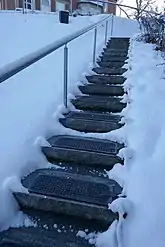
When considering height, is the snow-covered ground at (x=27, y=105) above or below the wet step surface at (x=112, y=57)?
below

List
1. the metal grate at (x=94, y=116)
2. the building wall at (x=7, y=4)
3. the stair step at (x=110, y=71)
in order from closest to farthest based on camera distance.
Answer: the metal grate at (x=94, y=116) < the stair step at (x=110, y=71) < the building wall at (x=7, y=4)

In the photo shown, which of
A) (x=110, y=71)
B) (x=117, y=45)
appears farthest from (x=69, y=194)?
(x=117, y=45)

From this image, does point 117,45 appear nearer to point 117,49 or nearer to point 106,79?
point 117,49

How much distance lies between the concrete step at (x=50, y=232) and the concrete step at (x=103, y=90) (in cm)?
204

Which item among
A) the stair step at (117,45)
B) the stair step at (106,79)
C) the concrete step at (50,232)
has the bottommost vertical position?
the concrete step at (50,232)

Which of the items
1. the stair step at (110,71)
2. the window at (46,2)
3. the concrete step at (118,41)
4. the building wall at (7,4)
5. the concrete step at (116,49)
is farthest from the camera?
the window at (46,2)

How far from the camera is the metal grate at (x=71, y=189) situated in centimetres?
181

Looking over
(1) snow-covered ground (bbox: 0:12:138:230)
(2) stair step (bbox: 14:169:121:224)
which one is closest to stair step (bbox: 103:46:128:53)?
(1) snow-covered ground (bbox: 0:12:138:230)

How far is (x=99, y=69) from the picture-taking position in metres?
4.39

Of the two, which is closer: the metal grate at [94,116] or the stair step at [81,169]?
the stair step at [81,169]

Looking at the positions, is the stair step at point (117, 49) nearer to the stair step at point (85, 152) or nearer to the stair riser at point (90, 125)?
the stair riser at point (90, 125)

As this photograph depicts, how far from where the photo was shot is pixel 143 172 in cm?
196

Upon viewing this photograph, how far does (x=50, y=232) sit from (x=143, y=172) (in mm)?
719

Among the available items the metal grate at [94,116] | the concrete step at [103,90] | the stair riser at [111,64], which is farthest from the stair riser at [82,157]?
the stair riser at [111,64]
